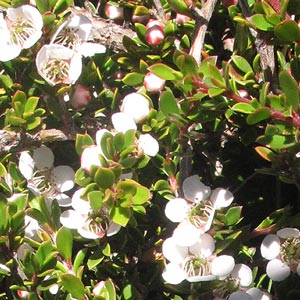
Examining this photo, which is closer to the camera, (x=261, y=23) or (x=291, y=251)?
(x=261, y=23)

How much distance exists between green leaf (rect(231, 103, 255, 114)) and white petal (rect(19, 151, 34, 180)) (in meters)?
0.42

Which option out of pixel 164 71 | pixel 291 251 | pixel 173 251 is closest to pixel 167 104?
pixel 164 71

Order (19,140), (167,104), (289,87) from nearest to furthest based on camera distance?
(289,87), (167,104), (19,140)

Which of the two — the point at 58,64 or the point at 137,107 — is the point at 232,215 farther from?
the point at 58,64

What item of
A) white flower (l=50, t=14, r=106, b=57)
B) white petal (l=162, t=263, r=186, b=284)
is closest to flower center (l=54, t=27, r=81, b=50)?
white flower (l=50, t=14, r=106, b=57)

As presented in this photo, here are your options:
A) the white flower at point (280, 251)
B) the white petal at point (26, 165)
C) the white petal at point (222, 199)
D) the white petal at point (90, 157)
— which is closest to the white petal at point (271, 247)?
the white flower at point (280, 251)

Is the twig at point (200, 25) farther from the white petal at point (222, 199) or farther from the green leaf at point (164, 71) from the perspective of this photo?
the white petal at point (222, 199)

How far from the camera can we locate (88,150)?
1.43 metres

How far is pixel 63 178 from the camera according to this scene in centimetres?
160

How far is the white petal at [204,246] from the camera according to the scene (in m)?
1.46

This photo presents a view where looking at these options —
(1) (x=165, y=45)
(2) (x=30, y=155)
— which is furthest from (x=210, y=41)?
(2) (x=30, y=155)

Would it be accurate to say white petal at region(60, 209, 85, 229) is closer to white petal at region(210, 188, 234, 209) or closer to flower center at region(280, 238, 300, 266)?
white petal at region(210, 188, 234, 209)

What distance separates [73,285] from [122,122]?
31 centimetres

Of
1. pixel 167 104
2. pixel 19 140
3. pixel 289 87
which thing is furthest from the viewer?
pixel 19 140
